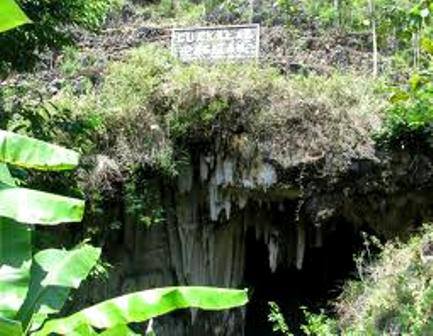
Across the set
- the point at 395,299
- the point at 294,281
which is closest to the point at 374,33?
the point at 294,281

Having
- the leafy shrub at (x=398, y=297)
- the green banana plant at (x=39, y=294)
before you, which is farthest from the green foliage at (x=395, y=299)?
the green banana plant at (x=39, y=294)

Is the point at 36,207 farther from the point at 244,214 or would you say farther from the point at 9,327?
the point at 244,214

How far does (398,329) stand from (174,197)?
12.6ft

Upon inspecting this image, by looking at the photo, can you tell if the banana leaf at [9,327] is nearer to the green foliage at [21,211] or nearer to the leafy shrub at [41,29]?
the green foliage at [21,211]

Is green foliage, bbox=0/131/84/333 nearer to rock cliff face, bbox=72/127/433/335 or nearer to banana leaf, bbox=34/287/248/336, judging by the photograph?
banana leaf, bbox=34/287/248/336

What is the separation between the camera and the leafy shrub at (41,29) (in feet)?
21.7

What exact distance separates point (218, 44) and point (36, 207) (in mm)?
7531

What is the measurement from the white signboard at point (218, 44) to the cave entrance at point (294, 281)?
2727mm

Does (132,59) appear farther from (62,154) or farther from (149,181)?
(62,154)

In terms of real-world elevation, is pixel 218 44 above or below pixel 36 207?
above

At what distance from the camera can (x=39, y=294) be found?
13.3 feet

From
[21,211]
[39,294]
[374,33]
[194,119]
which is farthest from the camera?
[374,33]

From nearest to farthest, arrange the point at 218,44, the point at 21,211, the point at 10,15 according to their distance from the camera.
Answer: the point at 10,15, the point at 21,211, the point at 218,44

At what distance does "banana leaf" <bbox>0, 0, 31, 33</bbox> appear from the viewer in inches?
134
